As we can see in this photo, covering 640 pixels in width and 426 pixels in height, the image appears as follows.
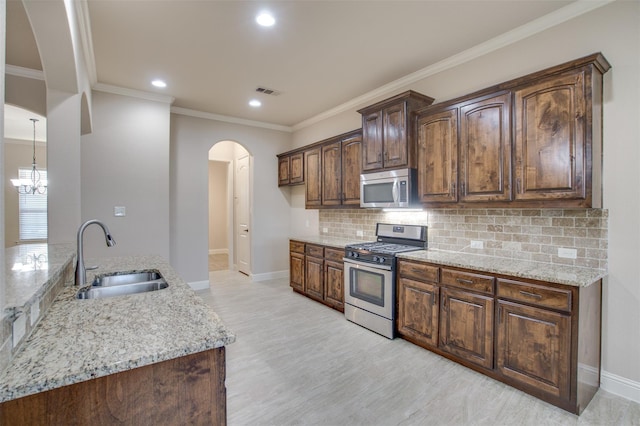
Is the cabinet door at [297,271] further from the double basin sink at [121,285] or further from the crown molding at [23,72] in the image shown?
the crown molding at [23,72]

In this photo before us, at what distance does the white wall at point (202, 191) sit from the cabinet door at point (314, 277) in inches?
57.9

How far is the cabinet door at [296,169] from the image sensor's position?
524 centimetres

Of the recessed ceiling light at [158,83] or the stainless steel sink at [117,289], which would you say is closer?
the stainless steel sink at [117,289]

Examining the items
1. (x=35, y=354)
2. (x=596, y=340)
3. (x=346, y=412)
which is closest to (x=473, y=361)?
(x=596, y=340)

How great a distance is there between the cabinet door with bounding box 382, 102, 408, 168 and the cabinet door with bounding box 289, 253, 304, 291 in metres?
2.08

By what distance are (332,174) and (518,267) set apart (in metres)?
2.70

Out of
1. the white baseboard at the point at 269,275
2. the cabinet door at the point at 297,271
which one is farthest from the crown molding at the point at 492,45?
the white baseboard at the point at 269,275

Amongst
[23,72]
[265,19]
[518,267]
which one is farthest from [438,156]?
[23,72]

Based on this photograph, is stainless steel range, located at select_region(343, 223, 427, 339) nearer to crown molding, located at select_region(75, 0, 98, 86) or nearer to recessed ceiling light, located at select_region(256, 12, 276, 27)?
recessed ceiling light, located at select_region(256, 12, 276, 27)

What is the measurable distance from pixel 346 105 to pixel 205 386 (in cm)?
433

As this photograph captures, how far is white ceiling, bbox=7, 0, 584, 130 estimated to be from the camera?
248 cm

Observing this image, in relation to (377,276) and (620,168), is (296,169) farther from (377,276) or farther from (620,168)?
(620,168)

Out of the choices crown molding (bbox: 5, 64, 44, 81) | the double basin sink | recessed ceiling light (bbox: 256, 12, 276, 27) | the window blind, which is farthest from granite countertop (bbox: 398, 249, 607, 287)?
the window blind

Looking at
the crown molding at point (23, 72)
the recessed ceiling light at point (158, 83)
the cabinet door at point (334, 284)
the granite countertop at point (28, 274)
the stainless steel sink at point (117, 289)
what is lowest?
the cabinet door at point (334, 284)
